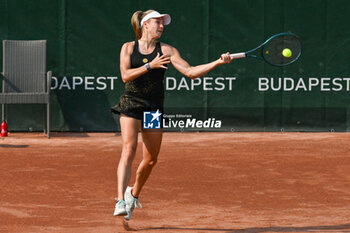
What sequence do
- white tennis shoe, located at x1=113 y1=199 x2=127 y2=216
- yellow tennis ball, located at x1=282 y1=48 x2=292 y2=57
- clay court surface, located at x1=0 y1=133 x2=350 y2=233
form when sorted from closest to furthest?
white tennis shoe, located at x1=113 y1=199 x2=127 y2=216, clay court surface, located at x1=0 y1=133 x2=350 y2=233, yellow tennis ball, located at x1=282 y1=48 x2=292 y2=57

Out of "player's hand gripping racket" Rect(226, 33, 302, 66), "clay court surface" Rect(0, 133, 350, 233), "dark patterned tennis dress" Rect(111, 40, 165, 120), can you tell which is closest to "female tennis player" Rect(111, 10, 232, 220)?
"dark patterned tennis dress" Rect(111, 40, 165, 120)

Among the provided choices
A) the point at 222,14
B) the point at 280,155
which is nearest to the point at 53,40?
the point at 222,14

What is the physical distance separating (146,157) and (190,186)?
1682 mm

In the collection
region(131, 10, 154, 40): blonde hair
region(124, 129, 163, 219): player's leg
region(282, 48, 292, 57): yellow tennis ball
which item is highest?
region(131, 10, 154, 40): blonde hair

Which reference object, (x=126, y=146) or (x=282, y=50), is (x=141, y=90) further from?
(x=282, y=50)

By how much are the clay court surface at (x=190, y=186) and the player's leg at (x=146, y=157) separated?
0.58ft

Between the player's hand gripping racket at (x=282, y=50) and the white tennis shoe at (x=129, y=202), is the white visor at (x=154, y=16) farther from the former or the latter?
the white tennis shoe at (x=129, y=202)

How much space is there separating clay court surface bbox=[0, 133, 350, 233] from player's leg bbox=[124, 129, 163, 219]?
0.18 meters

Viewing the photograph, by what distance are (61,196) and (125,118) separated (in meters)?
1.50

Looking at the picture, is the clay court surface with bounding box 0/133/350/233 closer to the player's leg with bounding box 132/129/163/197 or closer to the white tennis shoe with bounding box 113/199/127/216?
the white tennis shoe with bounding box 113/199/127/216

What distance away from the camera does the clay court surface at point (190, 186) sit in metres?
5.03

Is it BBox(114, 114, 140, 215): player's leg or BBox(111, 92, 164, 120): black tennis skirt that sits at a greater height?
BBox(111, 92, 164, 120): black tennis skirt

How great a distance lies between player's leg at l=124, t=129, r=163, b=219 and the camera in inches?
191

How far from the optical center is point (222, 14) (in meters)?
11.1
